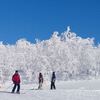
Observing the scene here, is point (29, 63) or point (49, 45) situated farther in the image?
point (49, 45)

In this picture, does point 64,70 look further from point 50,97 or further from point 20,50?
point 50,97

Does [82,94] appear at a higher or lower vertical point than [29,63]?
lower

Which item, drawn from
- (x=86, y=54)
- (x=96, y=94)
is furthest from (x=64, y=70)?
(x=96, y=94)

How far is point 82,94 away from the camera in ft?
118

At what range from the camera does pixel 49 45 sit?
528 ft

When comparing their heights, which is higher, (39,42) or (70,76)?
(39,42)

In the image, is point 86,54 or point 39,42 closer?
point 86,54

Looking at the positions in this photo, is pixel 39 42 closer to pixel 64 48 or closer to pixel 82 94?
pixel 64 48

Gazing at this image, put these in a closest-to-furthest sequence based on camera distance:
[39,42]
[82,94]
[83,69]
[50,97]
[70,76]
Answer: [50,97], [82,94], [70,76], [83,69], [39,42]

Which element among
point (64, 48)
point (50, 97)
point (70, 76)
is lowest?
point (50, 97)

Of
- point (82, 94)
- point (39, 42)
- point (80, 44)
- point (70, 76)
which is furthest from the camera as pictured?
point (39, 42)

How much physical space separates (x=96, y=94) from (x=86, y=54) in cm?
11905

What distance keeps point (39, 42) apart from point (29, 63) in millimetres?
23053

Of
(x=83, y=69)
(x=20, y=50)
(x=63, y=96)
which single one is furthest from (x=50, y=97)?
(x=20, y=50)
